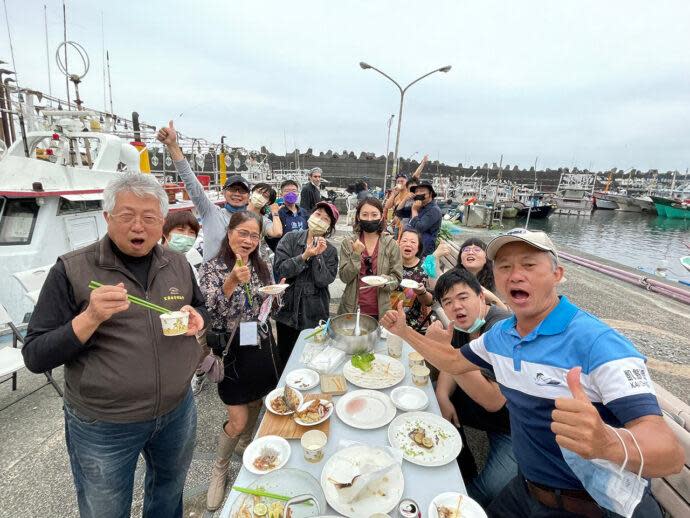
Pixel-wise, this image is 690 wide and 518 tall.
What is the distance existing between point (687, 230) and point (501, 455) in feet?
180

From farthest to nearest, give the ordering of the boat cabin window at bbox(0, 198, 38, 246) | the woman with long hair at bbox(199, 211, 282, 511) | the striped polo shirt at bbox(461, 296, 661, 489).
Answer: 1. the boat cabin window at bbox(0, 198, 38, 246)
2. the woman with long hair at bbox(199, 211, 282, 511)
3. the striped polo shirt at bbox(461, 296, 661, 489)

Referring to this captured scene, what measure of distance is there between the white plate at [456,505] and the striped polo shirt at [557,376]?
495mm

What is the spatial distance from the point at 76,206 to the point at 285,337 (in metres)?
5.76

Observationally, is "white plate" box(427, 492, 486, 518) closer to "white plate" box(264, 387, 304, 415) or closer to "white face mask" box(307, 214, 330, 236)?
"white plate" box(264, 387, 304, 415)

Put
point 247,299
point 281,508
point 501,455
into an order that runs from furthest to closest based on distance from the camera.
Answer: point 247,299 < point 501,455 < point 281,508

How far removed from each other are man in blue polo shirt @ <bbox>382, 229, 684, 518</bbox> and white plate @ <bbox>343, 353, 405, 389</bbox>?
0.72 metres

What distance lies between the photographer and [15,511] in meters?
2.43

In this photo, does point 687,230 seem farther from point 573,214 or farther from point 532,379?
point 532,379

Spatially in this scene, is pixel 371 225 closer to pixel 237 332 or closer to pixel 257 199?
pixel 237 332

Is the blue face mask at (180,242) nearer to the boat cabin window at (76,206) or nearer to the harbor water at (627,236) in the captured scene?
the boat cabin window at (76,206)

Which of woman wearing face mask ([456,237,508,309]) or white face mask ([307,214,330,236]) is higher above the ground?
white face mask ([307,214,330,236])

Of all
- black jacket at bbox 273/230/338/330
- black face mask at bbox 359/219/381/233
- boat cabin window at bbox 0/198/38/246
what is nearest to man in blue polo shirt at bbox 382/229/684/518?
black jacket at bbox 273/230/338/330

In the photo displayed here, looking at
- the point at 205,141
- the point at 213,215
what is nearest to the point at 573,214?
the point at 205,141

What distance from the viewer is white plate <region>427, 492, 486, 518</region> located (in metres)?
1.44
